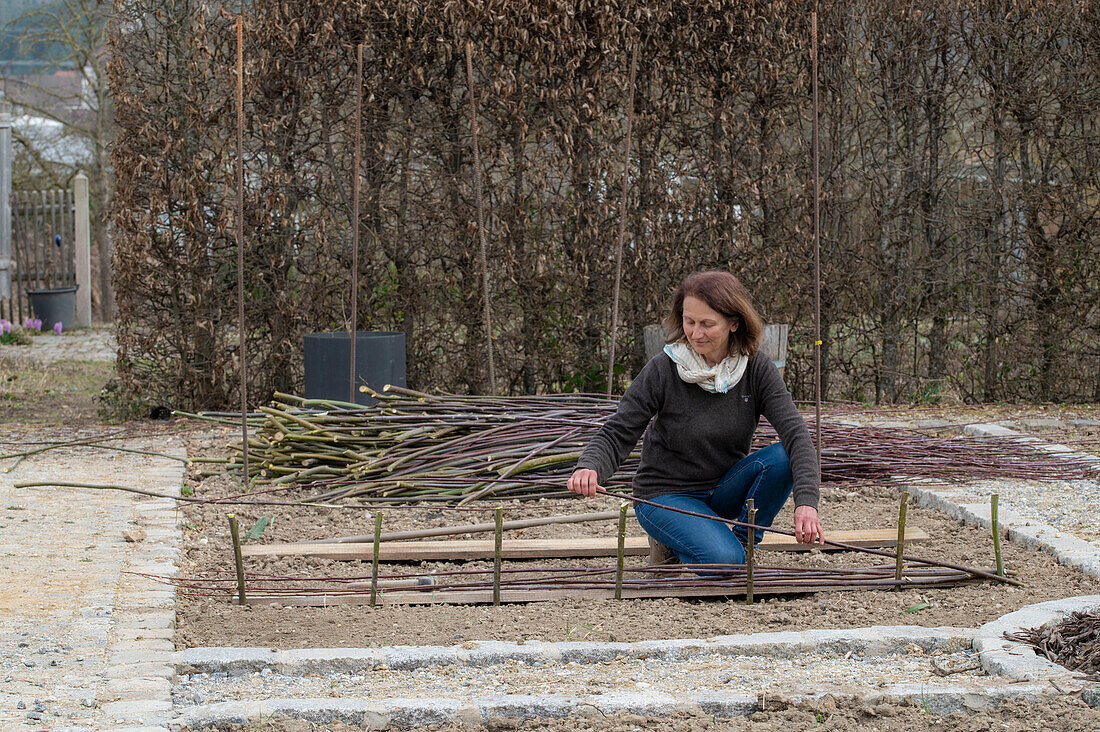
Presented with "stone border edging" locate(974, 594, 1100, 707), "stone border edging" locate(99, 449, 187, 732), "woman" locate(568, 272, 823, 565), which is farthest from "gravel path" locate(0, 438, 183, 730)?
"stone border edging" locate(974, 594, 1100, 707)

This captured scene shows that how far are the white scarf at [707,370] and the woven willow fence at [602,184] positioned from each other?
3.88m

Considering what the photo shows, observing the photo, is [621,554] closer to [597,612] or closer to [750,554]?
[597,612]

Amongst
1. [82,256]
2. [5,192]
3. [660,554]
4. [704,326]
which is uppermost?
[5,192]

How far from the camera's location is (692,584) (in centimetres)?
375

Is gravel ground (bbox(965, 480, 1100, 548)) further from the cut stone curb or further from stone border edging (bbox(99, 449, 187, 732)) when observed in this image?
stone border edging (bbox(99, 449, 187, 732))

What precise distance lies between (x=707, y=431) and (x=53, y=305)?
38.2 ft

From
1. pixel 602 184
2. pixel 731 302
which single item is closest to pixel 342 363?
pixel 602 184

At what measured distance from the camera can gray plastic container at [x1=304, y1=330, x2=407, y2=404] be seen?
21.4 ft

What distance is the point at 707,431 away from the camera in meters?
3.76

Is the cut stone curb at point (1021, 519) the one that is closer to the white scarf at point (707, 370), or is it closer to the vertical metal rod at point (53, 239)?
A: the white scarf at point (707, 370)

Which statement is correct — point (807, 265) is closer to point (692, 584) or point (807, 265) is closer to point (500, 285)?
point (500, 285)

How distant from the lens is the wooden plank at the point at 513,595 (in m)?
3.66

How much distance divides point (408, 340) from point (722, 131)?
9.04 ft

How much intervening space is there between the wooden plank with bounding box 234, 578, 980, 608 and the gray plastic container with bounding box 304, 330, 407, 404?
2.89 metres
